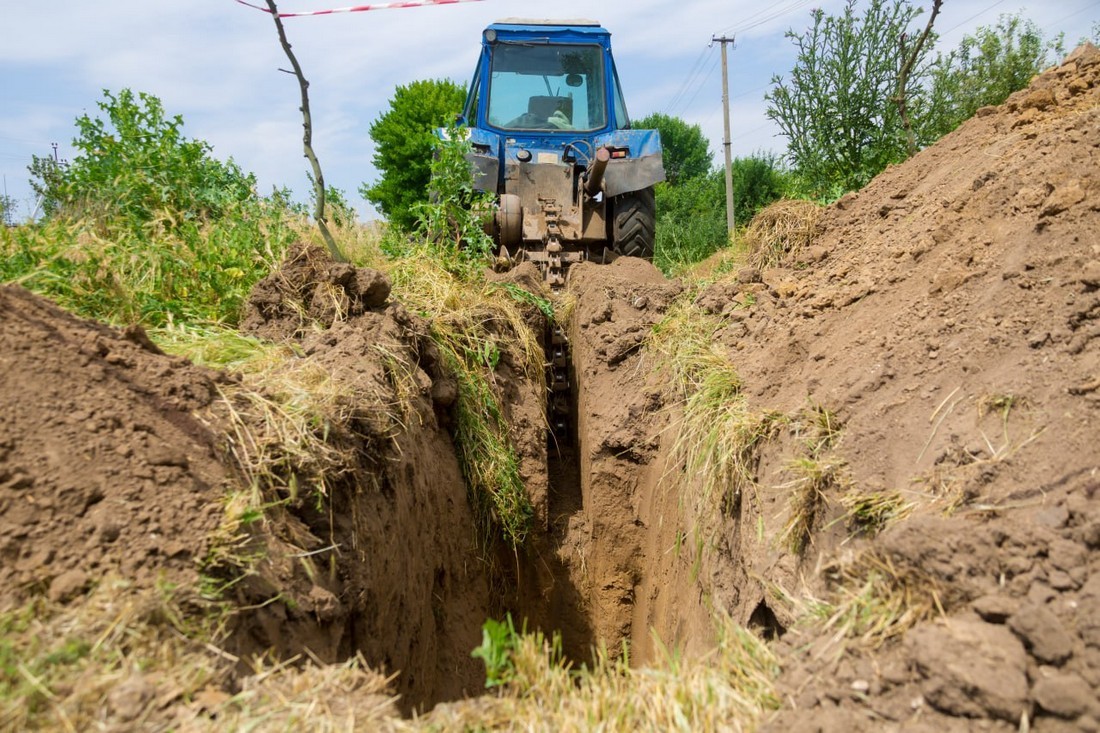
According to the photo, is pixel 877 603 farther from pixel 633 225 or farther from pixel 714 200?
pixel 714 200

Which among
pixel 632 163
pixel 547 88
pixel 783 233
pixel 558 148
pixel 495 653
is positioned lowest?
pixel 495 653

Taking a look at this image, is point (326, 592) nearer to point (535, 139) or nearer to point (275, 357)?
point (275, 357)

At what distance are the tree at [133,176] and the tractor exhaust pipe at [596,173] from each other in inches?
114

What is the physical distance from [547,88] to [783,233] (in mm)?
3806

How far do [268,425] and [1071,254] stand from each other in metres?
3.02

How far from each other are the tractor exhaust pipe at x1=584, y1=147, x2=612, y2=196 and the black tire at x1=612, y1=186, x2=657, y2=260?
0.32 meters

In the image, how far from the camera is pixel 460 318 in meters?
5.25

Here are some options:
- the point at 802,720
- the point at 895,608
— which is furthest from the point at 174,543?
the point at 895,608

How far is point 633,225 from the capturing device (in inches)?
301

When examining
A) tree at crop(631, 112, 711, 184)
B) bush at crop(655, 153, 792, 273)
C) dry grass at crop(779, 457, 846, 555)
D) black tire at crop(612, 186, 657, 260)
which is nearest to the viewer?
dry grass at crop(779, 457, 846, 555)

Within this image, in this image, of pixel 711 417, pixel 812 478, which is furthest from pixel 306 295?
pixel 812 478

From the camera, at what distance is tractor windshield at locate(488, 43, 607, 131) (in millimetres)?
8156

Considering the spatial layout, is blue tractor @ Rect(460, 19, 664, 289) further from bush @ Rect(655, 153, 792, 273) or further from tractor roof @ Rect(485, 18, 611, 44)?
bush @ Rect(655, 153, 792, 273)

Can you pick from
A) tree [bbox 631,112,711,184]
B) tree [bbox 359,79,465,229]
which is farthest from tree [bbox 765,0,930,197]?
tree [bbox 631,112,711,184]
